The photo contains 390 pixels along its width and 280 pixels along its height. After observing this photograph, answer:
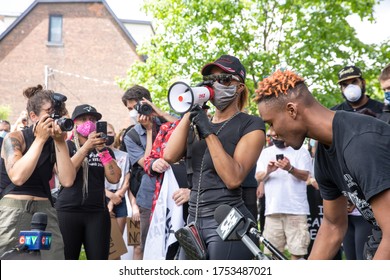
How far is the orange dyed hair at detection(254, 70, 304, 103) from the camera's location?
140 inches

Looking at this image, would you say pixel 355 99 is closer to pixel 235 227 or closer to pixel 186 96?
pixel 186 96

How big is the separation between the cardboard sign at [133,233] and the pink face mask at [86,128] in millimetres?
1802

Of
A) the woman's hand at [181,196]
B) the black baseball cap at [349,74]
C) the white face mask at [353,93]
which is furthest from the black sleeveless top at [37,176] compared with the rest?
the black baseball cap at [349,74]

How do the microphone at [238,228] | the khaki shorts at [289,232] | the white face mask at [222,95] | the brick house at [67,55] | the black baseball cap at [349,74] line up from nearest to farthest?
the microphone at [238,228] → the white face mask at [222,95] → the black baseball cap at [349,74] → the khaki shorts at [289,232] → the brick house at [67,55]

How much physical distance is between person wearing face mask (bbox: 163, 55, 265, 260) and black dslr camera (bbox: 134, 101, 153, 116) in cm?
214

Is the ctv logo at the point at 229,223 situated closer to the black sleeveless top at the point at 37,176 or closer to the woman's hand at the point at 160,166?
the black sleeveless top at the point at 37,176

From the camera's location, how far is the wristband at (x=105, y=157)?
6820mm

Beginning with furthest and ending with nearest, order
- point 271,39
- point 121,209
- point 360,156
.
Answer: point 271,39 → point 121,209 → point 360,156

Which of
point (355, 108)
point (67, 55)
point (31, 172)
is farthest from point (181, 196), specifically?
point (67, 55)

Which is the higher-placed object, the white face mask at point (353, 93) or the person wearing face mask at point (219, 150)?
the white face mask at point (353, 93)

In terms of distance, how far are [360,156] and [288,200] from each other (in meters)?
6.01

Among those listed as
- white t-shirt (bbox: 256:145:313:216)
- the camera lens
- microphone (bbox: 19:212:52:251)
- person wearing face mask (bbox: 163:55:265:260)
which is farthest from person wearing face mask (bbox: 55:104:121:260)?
white t-shirt (bbox: 256:145:313:216)

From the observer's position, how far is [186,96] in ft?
15.3

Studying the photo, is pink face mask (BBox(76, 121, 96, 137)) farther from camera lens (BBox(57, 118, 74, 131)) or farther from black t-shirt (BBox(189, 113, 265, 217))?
black t-shirt (BBox(189, 113, 265, 217))
